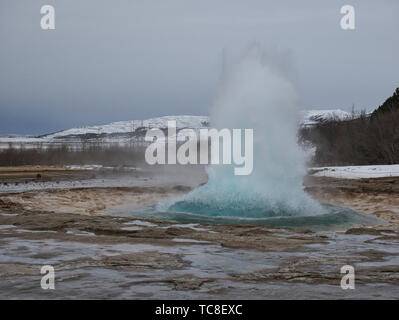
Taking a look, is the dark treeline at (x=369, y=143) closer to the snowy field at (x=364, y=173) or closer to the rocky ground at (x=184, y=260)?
the snowy field at (x=364, y=173)

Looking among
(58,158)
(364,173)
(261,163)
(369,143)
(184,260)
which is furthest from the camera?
(58,158)

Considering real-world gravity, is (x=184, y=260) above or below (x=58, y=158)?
below

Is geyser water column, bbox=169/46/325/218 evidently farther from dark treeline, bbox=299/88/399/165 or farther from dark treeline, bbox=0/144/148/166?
dark treeline, bbox=0/144/148/166

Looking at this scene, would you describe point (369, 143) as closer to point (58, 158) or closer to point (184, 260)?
point (184, 260)

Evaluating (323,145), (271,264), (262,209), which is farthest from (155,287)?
(323,145)

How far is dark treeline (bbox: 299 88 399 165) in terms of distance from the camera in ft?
123

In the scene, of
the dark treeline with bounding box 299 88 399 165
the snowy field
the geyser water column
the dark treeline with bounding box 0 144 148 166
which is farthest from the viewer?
the dark treeline with bounding box 0 144 148 166

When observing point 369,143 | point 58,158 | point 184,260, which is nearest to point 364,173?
point 369,143

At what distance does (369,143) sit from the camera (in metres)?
40.8

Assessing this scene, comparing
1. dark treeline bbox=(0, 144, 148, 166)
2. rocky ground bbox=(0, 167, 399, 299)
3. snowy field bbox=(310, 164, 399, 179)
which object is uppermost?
dark treeline bbox=(0, 144, 148, 166)

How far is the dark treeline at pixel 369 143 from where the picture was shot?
123ft

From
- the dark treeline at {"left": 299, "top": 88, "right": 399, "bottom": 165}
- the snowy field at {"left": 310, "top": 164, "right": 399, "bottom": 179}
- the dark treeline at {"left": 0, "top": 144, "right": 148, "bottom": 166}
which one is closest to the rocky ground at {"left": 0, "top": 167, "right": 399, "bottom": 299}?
the snowy field at {"left": 310, "top": 164, "right": 399, "bottom": 179}

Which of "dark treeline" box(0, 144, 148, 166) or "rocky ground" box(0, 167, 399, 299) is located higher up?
"dark treeline" box(0, 144, 148, 166)

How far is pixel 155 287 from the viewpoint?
407cm
